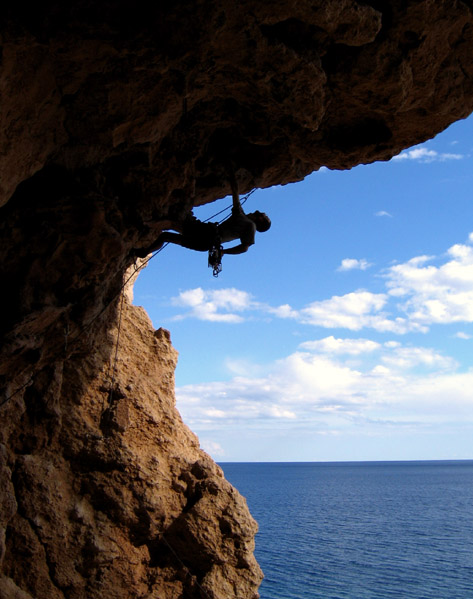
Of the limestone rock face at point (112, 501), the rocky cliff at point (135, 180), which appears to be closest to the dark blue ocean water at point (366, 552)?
the limestone rock face at point (112, 501)

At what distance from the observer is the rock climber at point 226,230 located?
8.91 m

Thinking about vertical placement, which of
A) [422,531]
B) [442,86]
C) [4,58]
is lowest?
[422,531]

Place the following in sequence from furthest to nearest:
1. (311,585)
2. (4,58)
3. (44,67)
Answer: (311,585)
(44,67)
(4,58)

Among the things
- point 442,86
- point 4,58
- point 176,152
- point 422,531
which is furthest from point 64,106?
point 422,531

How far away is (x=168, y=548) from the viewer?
34.1ft

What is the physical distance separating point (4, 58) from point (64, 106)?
1.54 metres

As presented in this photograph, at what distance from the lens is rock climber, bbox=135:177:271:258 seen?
8.91 m

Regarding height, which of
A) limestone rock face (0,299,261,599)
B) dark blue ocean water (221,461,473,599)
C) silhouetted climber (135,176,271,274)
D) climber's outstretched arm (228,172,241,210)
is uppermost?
climber's outstretched arm (228,172,241,210)

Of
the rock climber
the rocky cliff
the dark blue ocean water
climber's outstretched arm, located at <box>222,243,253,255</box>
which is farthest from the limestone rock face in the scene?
the dark blue ocean water

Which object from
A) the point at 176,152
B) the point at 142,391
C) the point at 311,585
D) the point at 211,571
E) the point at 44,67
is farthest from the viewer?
the point at 311,585

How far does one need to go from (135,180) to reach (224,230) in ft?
5.51

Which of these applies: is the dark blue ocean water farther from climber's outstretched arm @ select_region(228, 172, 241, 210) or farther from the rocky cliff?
climber's outstretched arm @ select_region(228, 172, 241, 210)

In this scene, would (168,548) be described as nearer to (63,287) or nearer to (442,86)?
(63,287)

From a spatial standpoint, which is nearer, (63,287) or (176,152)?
(63,287)
